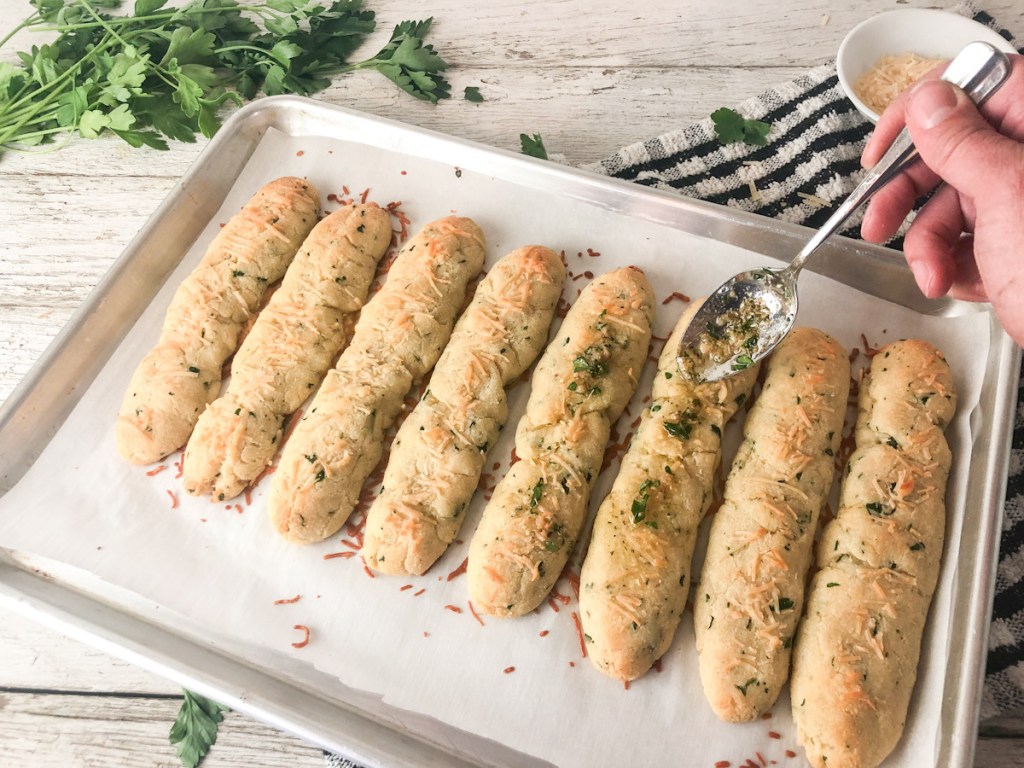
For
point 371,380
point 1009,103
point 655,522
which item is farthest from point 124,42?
point 1009,103

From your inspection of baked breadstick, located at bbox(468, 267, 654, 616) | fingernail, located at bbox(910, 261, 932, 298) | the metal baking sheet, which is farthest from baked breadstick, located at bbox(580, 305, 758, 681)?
fingernail, located at bbox(910, 261, 932, 298)

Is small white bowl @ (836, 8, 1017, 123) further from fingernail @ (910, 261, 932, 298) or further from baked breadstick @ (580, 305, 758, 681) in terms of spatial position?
baked breadstick @ (580, 305, 758, 681)

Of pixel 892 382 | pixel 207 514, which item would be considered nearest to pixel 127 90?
pixel 207 514

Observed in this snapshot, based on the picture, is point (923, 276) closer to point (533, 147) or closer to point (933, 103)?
point (933, 103)

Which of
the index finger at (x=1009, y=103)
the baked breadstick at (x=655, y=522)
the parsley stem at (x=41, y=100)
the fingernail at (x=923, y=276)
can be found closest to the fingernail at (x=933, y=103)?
the index finger at (x=1009, y=103)

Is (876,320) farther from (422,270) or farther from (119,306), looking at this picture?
(119,306)

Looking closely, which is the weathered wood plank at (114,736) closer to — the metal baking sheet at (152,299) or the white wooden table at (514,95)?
the metal baking sheet at (152,299)
